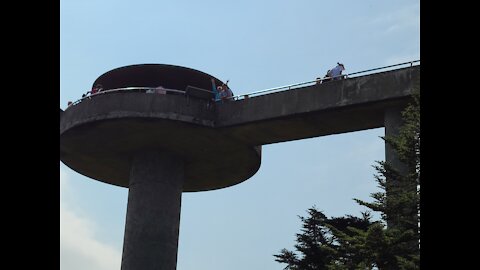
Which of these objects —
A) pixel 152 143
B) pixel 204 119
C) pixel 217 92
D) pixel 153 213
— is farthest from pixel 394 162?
pixel 152 143

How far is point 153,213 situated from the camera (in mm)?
30844

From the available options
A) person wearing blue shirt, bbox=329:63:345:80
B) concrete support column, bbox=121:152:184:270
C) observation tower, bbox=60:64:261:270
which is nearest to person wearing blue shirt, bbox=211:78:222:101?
observation tower, bbox=60:64:261:270

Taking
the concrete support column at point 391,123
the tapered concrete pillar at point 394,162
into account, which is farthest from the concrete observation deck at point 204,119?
the tapered concrete pillar at point 394,162

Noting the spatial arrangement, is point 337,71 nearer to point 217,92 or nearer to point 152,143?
point 217,92

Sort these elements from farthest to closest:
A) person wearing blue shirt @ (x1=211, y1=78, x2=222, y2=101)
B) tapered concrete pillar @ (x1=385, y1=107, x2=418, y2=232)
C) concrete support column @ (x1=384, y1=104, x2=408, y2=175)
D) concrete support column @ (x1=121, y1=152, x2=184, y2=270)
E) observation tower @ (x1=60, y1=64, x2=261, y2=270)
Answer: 1. person wearing blue shirt @ (x1=211, y1=78, x2=222, y2=101)
2. concrete support column @ (x1=121, y1=152, x2=184, y2=270)
3. observation tower @ (x1=60, y1=64, x2=261, y2=270)
4. concrete support column @ (x1=384, y1=104, x2=408, y2=175)
5. tapered concrete pillar @ (x1=385, y1=107, x2=418, y2=232)

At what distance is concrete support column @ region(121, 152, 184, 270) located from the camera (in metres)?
30.4

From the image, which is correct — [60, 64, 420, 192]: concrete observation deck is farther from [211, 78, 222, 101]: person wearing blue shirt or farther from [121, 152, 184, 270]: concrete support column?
A: [121, 152, 184, 270]: concrete support column

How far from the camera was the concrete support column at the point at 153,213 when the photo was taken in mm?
30406

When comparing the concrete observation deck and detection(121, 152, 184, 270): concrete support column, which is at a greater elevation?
the concrete observation deck

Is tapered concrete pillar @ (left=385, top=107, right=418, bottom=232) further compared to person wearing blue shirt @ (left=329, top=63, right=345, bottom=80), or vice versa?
person wearing blue shirt @ (left=329, top=63, right=345, bottom=80)

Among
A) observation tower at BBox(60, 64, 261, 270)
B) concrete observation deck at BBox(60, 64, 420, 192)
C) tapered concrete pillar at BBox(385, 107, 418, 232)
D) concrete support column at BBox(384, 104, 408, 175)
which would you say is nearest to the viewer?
tapered concrete pillar at BBox(385, 107, 418, 232)
